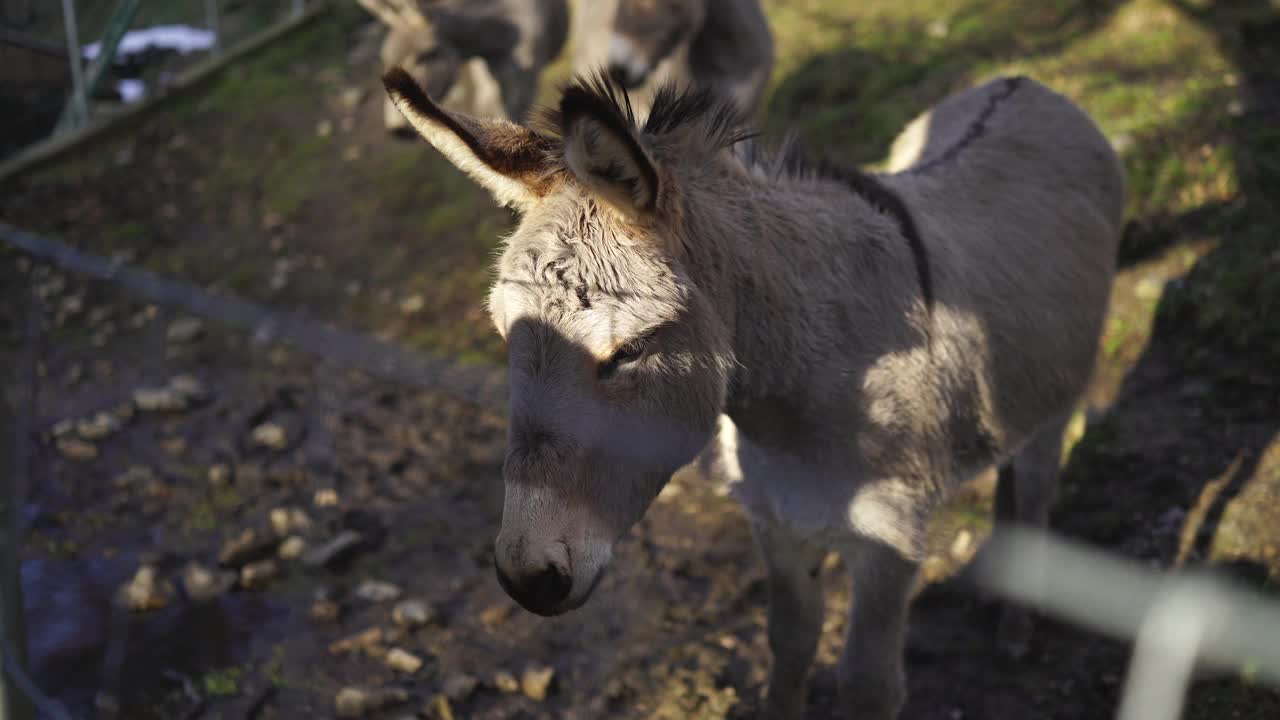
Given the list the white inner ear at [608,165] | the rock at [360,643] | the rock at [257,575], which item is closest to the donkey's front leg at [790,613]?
the white inner ear at [608,165]

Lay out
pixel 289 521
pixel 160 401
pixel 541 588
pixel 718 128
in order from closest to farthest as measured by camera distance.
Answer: pixel 541 588, pixel 718 128, pixel 289 521, pixel 160 401

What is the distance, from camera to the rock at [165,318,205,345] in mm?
5883

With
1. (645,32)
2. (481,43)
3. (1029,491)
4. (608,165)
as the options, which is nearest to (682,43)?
(645,32)

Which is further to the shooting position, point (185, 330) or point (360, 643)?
point (185, 330)

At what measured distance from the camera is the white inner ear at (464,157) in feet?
6.14

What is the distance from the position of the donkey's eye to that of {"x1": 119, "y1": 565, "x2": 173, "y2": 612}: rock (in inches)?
107

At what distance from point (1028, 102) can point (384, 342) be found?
361cm

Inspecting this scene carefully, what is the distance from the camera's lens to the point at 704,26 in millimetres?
5406

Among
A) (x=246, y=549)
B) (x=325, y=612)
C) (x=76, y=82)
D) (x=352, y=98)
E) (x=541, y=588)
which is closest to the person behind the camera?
(x=541, y=588)

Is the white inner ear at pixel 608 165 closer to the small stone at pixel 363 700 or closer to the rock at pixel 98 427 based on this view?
the small stone at pixel 363 700

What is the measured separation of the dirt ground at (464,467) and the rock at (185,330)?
2 centimetres

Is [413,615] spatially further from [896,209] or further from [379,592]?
[896,209]

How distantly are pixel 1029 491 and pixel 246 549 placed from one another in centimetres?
287

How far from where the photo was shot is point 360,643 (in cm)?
347
